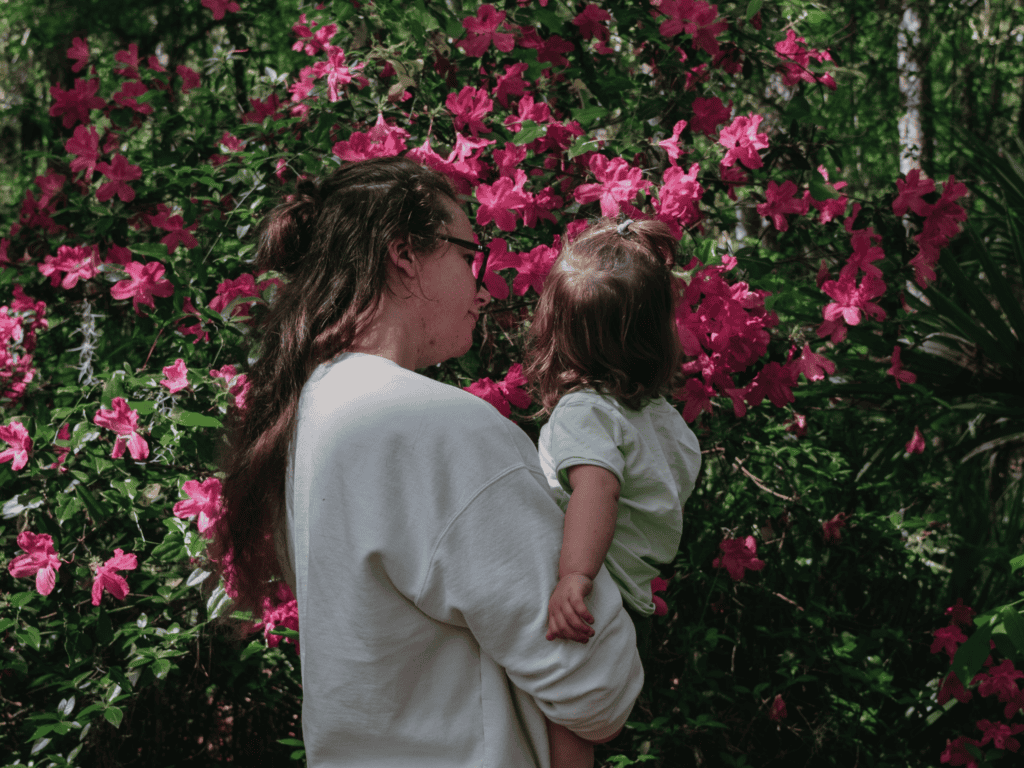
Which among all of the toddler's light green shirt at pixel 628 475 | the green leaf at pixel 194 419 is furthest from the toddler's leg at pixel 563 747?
the green leaf at pixel 194 419

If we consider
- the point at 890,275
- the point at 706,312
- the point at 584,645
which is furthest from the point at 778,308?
the point at 584,645

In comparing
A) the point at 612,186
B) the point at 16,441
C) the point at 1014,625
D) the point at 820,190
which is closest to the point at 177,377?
the point at 16,441

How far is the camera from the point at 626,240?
1.68 metres

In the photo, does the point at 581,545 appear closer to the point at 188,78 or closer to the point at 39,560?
the point at 39,560

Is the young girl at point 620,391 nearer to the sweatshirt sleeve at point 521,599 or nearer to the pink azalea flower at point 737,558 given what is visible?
the sweatshirt sleeve at point 521,599

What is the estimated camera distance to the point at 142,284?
2123mm

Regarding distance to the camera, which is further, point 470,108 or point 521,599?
point 470,108

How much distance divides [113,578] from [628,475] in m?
1.20

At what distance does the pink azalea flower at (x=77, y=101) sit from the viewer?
100 inches

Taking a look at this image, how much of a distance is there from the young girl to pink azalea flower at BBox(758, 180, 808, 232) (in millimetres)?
584

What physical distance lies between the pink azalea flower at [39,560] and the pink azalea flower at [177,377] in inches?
18.0

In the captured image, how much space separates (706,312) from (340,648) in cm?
113

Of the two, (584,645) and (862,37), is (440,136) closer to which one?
(584,645)

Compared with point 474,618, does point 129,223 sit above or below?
below
